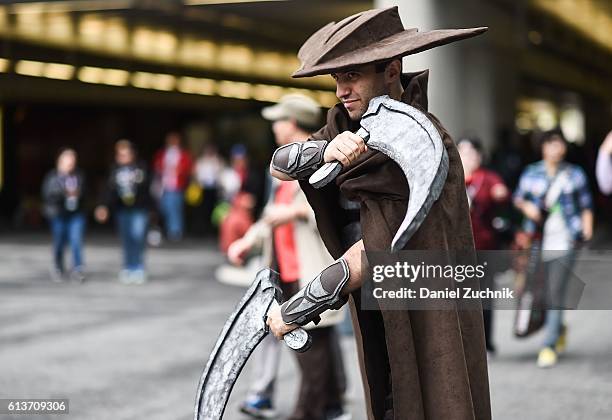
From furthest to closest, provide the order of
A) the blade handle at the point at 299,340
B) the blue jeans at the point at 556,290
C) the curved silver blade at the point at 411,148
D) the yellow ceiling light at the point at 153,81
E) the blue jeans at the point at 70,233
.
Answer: the yellow ceiling light at the point at 153,81 < the blue jeans at the point at 70,233 < the blue jeans at the point at 556,290 < the blade handle at the point at 299,340 < the curved silver blade at the point at 411,148

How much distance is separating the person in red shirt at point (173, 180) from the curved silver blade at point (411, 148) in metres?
15.3

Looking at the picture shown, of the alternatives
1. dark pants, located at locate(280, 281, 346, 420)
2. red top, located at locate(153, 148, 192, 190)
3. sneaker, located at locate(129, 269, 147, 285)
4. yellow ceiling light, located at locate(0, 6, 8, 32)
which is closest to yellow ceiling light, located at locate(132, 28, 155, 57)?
red top, located at locate(153, 148, 192, 190)

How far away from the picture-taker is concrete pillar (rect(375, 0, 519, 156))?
13492mm

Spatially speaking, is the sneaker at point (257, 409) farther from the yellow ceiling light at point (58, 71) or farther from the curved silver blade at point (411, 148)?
the yellow ceiling light at point (58, 71)

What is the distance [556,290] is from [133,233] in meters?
6.92

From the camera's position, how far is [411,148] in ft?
10.2

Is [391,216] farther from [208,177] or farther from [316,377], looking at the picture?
[208,177]

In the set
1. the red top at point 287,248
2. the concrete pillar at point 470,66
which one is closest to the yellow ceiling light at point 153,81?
the concrete pillar at point 470,66

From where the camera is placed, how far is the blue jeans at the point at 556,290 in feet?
22.6

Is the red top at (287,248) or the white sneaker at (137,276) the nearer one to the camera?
the red top at (287,248)

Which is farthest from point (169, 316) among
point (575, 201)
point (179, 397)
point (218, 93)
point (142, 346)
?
point (218, 93)

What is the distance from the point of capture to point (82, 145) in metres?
26.3

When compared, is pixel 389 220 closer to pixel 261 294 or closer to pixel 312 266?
pixel 261 294

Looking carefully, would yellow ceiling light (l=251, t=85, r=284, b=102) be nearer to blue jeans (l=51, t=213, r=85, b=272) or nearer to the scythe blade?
blue jeans (l=51, t=213, r=85, b=272)
